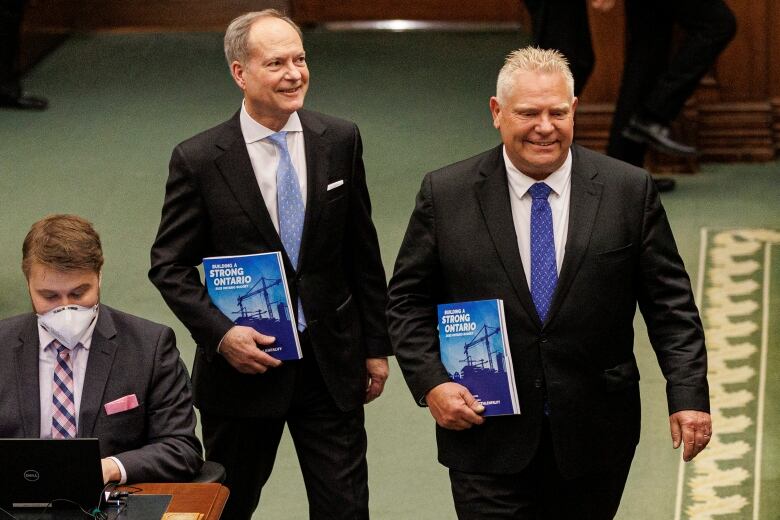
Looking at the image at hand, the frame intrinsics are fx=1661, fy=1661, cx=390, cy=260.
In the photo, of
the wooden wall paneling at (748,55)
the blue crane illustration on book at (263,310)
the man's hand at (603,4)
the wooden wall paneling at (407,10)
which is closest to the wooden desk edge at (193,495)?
the blue crane illustration on book at (263,310)

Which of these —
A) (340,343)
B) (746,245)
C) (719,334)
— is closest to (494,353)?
(340,343)

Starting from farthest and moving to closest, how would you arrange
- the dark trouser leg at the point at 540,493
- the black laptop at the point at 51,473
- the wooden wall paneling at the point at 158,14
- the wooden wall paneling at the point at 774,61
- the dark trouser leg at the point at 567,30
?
the wooden wall paneling at the point at 158,14, the wooden wall paneling at the point at 774,61, the dark trouser leg at the point at 567,30, the dark trouser leg at the point at 540,493, the black laptop at the point at 51,473

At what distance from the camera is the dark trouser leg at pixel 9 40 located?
1022 centimetres

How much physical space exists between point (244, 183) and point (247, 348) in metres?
0.46

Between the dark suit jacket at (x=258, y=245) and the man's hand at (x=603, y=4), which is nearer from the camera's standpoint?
the dark suit jacket at (x=258, y=245)

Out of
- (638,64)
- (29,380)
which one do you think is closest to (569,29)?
(638,64)

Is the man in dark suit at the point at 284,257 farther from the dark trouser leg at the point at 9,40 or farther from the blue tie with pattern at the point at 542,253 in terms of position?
the dark trouser leg at the point at 9,40

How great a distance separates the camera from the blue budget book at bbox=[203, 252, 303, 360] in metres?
4.52

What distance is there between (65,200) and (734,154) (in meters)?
3.58

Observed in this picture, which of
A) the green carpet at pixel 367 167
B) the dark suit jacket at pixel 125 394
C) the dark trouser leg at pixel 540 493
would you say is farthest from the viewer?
the green carpet at pixel 367 167

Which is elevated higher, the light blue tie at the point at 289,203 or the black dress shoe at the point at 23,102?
the black dress shoe at the point at 23,102

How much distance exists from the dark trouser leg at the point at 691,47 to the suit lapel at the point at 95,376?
15.3ft

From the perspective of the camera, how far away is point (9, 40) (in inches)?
406

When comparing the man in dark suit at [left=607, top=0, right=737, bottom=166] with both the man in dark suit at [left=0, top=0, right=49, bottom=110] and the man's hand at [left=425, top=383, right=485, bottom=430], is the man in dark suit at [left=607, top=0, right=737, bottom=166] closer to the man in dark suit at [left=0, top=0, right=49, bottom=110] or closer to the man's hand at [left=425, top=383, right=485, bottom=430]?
the man in dark suit at [left=0, top=0, right=49, bottom=110]
